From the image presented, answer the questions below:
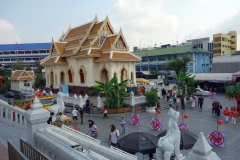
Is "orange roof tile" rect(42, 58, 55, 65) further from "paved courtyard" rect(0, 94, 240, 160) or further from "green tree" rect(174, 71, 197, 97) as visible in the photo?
"green tree" rect(174, 71, 197, 97)

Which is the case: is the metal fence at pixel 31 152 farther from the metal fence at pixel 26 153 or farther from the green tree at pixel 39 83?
the green tree at pixel 39 83

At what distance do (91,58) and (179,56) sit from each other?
92.4ft

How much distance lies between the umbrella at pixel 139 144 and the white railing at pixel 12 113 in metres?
5.10

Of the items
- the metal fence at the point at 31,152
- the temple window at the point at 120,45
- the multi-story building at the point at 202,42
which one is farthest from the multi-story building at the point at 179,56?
the metal fence at the point at 31,152

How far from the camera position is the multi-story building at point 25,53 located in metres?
68.2

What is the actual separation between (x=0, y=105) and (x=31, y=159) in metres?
8.63

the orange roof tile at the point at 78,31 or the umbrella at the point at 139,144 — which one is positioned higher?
the orange roof tile at the point at 78,31

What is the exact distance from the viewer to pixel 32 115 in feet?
18.2

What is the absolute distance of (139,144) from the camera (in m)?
7.40

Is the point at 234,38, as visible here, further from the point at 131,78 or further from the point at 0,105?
the point at 0,105

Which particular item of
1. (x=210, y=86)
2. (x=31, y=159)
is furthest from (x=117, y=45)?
(x=31, y=159)

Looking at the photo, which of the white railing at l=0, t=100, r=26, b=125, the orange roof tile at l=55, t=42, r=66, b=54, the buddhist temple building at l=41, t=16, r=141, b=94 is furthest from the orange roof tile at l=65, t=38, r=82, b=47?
the white railing at l=0, t=100, r=26, b=125

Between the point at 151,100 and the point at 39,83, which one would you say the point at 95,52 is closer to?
the point at 151,100

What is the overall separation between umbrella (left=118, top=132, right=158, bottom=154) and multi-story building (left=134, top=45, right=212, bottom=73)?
40208mm
